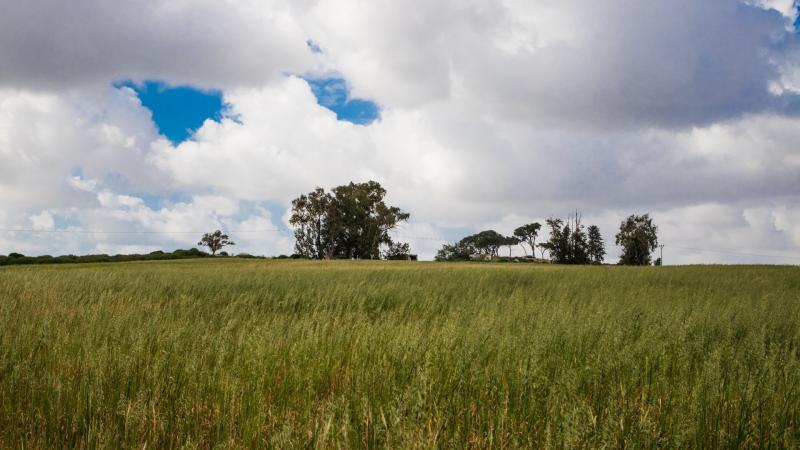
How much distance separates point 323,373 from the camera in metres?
4.33

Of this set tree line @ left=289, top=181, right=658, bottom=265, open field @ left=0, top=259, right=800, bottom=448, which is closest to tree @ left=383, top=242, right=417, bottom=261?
tree line @ left=289, top=181, right=658, bottom=265

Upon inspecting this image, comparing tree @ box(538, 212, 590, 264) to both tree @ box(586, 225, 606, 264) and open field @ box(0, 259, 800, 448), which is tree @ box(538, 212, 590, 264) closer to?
tree @ box(586, 225, 606, 264)

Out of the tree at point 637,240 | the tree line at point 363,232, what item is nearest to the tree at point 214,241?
the tree line at point 363,232

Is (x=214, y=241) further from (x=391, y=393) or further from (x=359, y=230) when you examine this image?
(x=391, y=393)

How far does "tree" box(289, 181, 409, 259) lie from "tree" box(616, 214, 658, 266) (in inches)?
1583

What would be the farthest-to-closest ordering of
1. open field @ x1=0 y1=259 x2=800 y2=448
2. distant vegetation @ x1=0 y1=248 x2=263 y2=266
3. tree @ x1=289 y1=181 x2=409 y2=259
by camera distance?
tree @ x1=289 y1=181 x2=409 y2=259 < distant vegetation @ x1=0 y1=248 x2=263 y2=266 < open field @ x1=0 y1=259 x2=800 y2=448

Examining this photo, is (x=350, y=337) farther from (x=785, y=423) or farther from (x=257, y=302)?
(x=257, y=302)

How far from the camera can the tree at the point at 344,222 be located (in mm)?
72188

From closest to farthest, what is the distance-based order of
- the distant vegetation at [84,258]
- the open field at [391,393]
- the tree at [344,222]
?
the open field at [391,393], the distant vegetation at [84,258], the tree at [344,222]

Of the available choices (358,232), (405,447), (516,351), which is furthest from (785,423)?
(358,232)

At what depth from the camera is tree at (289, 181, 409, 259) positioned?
72.2 meters

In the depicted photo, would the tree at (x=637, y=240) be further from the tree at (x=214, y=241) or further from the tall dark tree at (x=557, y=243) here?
the tree at (x=214, y=241)

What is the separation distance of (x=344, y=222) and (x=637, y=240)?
49744 millimetres

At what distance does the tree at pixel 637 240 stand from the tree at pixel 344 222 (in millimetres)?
40218
